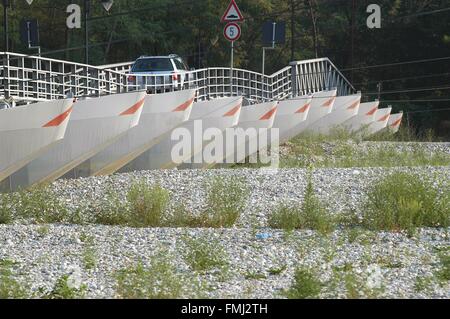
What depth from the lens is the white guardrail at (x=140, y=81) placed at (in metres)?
25.9

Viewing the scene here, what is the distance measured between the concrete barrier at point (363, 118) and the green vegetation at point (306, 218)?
32.3 metres

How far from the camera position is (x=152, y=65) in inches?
1510

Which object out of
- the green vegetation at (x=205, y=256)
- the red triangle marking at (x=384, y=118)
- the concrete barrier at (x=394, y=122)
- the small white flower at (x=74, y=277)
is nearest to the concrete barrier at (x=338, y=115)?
the red triangle marking at (x=384, y=118)

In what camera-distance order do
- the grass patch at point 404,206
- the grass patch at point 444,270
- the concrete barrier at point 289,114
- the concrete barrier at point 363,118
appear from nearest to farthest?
the grass patch at point 444,270 → the grass patch at point 404,206 → the concrete barrier at point 289,114 → the concrete barrier at point 363,118

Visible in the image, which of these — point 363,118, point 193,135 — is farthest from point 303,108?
point 363,118

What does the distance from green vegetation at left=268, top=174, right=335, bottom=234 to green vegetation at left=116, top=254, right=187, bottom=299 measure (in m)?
5.54

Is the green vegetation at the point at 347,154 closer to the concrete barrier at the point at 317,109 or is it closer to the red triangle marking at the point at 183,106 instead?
the concrete barrier at the point at 317,109

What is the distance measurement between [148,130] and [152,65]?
747cm

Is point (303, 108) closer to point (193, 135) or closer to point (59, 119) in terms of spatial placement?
point (193, 135)

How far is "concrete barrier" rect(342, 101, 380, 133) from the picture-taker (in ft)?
178

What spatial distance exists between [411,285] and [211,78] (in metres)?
22.5

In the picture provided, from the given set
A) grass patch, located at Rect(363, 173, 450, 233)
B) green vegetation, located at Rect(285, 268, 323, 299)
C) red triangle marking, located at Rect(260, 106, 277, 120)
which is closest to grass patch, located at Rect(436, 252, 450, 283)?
green vegetation, located at Rect(285, 268, 323, 299)

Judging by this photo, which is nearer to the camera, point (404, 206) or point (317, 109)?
point (404, 206)

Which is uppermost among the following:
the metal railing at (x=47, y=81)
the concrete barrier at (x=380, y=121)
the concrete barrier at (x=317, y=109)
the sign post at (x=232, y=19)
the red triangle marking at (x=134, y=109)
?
the sign post at (x=232, y=19)
